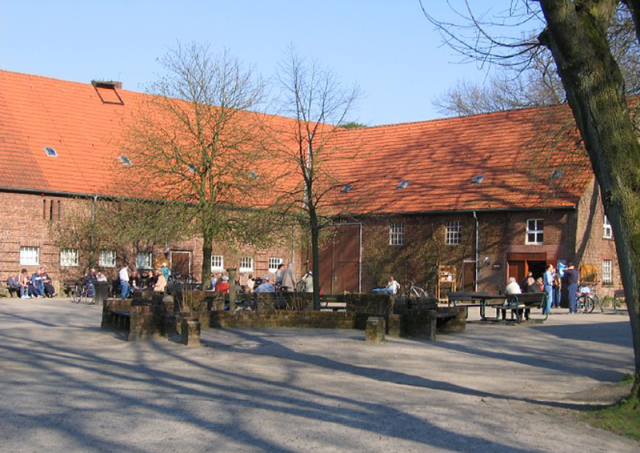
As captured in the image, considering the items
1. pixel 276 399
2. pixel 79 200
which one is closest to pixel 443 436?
pixel 276 399

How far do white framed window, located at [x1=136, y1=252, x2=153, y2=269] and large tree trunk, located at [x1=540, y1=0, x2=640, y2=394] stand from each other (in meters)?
31.2

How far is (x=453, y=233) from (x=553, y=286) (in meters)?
6.74

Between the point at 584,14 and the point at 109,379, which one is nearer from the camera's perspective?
the point at 584,14

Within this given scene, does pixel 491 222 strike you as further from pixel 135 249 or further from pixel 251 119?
pixel 135 249

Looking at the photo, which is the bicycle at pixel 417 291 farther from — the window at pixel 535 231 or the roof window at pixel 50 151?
the roof window at pixel 50 151

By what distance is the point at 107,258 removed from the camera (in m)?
37.7

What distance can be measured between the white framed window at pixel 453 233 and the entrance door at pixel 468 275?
1181 millimetres

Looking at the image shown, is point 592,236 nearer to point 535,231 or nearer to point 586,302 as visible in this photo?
point 535,231

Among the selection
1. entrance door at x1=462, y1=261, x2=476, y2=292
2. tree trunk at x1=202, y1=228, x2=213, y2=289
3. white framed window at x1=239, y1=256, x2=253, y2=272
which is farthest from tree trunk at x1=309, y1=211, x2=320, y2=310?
white framed window at x1=239, y1=256, x2=253, y2=272

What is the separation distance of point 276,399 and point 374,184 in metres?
31.5

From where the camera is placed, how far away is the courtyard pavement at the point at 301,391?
791cm

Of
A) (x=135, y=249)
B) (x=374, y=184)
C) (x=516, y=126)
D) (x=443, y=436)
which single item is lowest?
(x=443, y=436)

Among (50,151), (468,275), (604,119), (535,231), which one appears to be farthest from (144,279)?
(604,119)

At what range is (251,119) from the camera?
3077 centimetres
